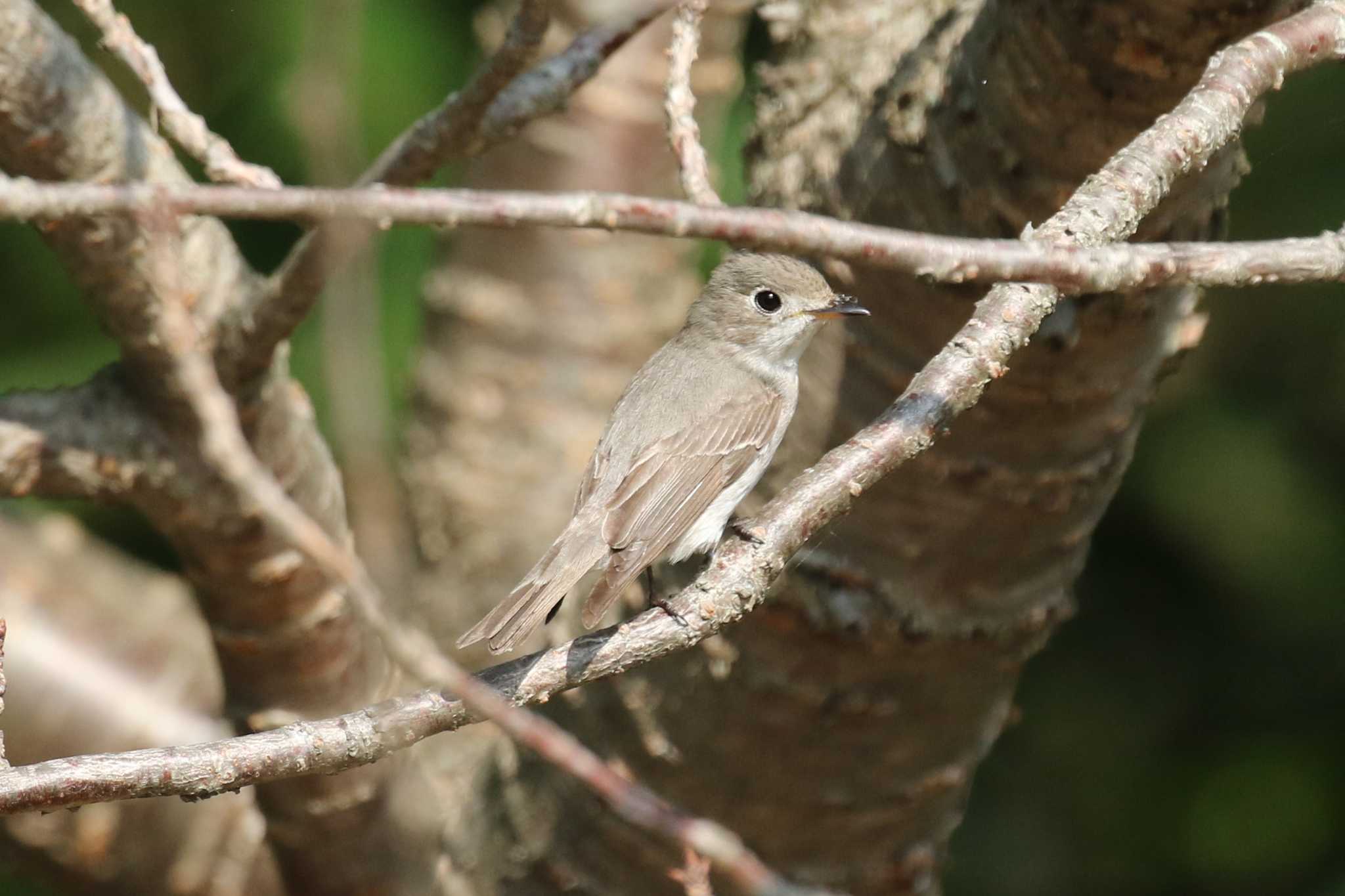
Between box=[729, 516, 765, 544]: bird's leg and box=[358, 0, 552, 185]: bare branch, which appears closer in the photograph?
box=[729, 516, 765, 544]: bird's leg

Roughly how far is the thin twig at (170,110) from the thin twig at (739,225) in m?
1.25

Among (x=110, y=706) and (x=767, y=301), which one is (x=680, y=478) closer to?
(x=767, y=301)

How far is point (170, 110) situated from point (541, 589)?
37.8 inches

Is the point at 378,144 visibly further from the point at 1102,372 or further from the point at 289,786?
the point at 1102,372

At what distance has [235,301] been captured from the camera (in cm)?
255

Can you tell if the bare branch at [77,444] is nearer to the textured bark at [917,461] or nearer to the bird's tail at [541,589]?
the bird's tail at [541,589]

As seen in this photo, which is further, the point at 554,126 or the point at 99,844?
the point at 554,126

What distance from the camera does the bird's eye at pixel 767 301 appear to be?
121 inches

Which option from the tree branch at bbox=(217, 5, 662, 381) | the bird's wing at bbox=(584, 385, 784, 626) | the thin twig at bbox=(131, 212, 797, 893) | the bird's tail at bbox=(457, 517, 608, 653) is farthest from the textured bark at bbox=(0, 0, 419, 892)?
the thin twig at bbox=(131, 212, 797, 893)

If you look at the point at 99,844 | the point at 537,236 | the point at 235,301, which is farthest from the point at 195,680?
the point at 537,236

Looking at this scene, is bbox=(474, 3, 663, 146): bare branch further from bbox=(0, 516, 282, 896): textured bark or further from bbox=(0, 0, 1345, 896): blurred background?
bbox=(0, 0, 1345, 896): blurred background

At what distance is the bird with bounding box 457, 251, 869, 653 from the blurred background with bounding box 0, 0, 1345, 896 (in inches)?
45.1

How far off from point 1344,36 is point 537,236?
2.54 m

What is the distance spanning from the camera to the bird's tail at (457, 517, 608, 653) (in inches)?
86.8
